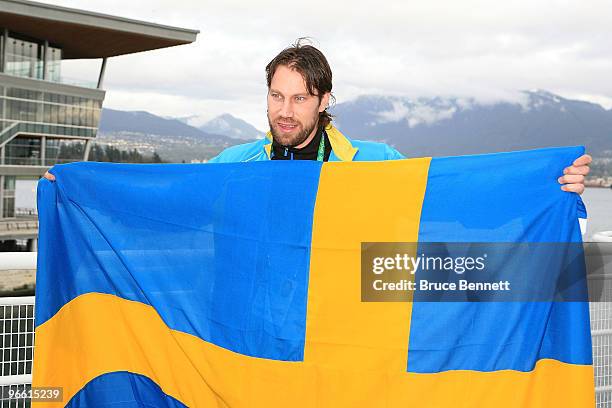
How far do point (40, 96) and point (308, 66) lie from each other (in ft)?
146

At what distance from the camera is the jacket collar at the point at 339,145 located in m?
3.71

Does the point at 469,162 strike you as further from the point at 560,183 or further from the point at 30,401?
the point at 30,401

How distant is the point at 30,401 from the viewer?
368 centimetres

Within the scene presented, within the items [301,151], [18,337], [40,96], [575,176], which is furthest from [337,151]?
[40,96]

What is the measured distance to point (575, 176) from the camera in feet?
10.3

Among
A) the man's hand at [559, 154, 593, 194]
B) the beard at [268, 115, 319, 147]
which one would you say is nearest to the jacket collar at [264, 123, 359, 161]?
the beard at [268, 115, 319, 147]

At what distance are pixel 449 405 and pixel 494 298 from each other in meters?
0.52

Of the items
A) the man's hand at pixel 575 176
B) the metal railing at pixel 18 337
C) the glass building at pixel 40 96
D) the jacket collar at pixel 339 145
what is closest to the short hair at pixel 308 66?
the jacket collar at pixel 339 145

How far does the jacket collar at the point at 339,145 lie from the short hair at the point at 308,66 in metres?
0.24

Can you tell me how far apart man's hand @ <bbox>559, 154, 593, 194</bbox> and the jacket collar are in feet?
3.55

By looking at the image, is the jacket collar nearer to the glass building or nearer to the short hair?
the short hair

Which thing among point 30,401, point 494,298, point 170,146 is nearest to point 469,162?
point 494,298

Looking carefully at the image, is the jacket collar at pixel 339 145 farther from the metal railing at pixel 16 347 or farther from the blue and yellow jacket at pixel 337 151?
the metal railing at pixel 16 347

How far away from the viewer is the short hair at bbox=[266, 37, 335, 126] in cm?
356
